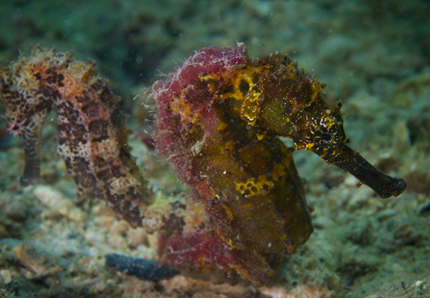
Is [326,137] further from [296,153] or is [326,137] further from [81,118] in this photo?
[296,153]

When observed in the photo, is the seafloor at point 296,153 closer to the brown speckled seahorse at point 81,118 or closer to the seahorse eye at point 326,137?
the brown speckled seahorse at point 81,118

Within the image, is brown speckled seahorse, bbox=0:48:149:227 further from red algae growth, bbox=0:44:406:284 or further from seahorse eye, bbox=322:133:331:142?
seahorse eye, bbox=322:133:331:142

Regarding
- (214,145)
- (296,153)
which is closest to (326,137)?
(214,145)

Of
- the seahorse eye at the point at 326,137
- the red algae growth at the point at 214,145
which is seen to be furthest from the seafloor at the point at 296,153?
the seahorse eye at the point at 326,137

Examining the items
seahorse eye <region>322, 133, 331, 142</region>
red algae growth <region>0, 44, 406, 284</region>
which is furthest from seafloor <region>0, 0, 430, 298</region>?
seahorse eye <region>322, 133, 331, 142</region>

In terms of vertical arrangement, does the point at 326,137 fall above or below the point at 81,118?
below
